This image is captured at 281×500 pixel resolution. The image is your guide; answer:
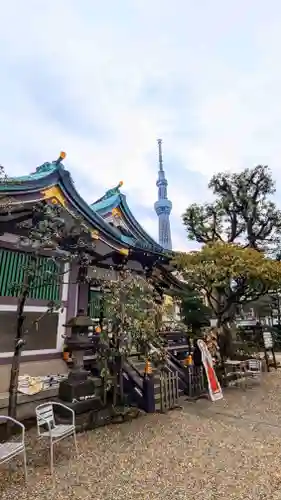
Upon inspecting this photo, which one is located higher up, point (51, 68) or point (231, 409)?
point (51, 68)

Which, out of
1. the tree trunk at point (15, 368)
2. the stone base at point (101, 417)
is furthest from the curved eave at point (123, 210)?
the tree trunk at point (15, 368)

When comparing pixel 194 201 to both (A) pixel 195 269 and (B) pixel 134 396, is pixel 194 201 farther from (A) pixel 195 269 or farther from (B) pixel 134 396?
(B) pixel 134 396

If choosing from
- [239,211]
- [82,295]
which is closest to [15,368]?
[82,295]

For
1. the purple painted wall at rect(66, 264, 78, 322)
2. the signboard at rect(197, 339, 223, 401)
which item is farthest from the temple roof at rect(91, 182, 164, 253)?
the signboard at rect(197, 339, 223, 401)

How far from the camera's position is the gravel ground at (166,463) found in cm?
331

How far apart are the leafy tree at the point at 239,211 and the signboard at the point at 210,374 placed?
29.5 feet

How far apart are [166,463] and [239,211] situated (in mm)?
14858

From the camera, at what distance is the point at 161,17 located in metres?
6.47

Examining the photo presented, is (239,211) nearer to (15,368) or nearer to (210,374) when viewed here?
(210,374)

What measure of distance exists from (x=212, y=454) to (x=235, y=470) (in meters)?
0.55

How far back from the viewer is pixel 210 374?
7988 mm

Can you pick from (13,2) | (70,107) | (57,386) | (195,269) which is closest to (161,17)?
(13,2)

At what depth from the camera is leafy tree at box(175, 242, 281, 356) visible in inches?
338

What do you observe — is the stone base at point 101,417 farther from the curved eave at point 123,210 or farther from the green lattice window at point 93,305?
the curved eave at point 123,210
